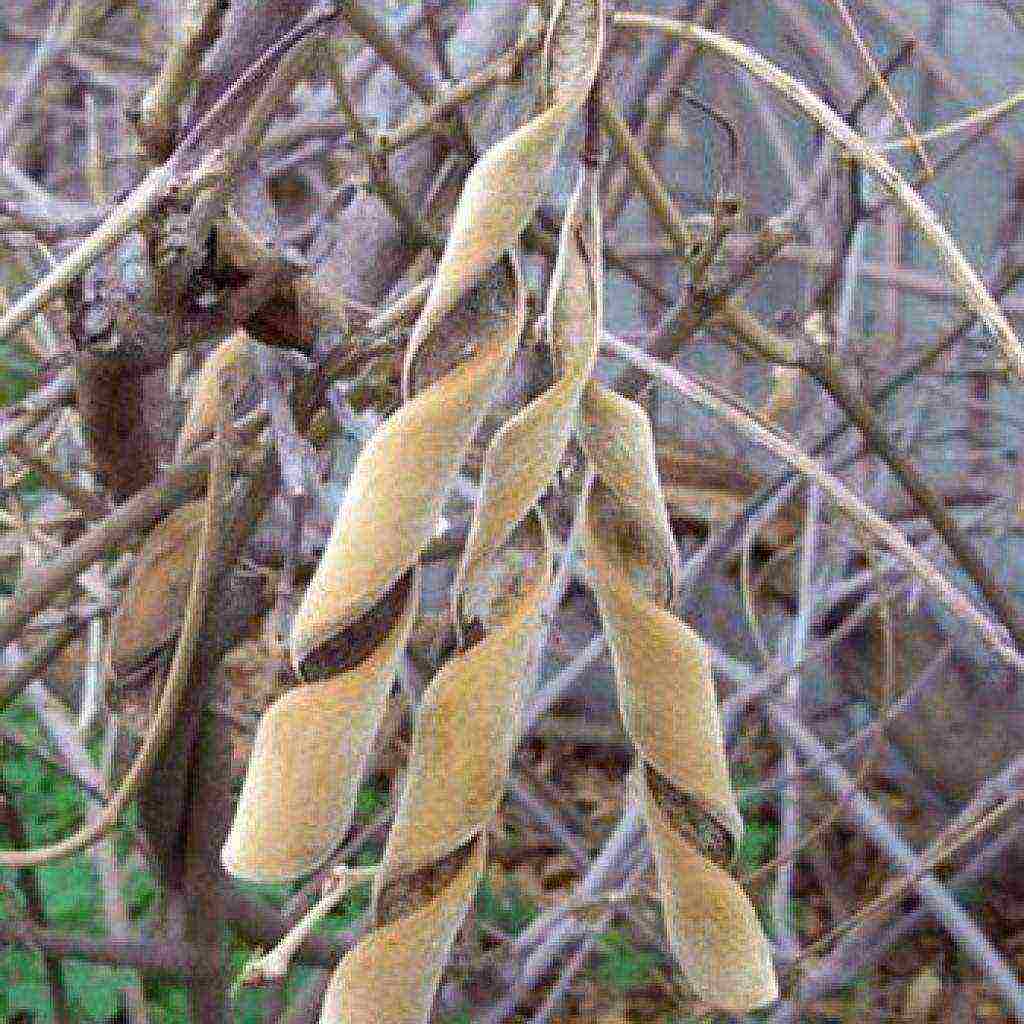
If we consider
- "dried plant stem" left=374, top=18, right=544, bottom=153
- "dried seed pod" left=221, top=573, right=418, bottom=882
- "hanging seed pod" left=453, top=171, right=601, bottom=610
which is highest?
"dried plant stem" left=374, top=18, right=544, bottom=153

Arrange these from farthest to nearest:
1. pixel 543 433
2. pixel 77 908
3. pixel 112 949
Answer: pixel 77 908, pixel 112 949, pixel 543 433

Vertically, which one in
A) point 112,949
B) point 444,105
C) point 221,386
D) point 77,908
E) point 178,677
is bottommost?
point 77,908

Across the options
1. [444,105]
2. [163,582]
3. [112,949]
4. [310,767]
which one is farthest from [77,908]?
[310,767]

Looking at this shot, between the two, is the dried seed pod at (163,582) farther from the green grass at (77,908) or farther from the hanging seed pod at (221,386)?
the green grass at (77,908)

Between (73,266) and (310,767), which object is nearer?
(310,767)

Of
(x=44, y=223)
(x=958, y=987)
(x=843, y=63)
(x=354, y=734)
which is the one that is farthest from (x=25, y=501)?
(x=354, y=734)

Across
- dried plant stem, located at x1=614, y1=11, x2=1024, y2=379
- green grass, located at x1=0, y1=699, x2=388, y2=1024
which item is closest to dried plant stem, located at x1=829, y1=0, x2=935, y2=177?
dried plant stem, located at x1=614, y1=11, x2=1024, y2=379

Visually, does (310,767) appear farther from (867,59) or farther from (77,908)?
(77,908)

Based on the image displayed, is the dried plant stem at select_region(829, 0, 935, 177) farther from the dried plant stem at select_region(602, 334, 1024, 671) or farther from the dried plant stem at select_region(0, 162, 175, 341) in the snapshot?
the dried plant stem at select_region(0, 162, 175, 341)
